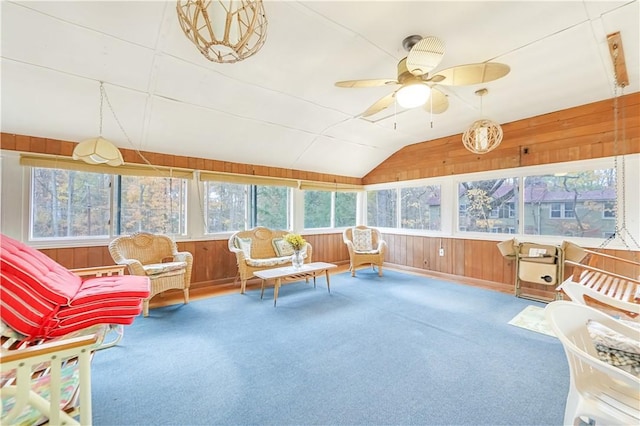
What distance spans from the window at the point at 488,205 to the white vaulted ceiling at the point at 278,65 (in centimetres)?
104

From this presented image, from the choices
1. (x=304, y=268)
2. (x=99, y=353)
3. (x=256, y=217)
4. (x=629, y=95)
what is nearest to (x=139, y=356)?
(x=99, y=353)

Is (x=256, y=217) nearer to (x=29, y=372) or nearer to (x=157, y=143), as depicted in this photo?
(x=157, y=143)

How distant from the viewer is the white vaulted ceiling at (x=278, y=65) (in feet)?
6.91

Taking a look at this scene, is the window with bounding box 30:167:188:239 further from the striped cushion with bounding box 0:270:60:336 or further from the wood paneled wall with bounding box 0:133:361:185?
the striped cushion with bounding box 0:270:60:336

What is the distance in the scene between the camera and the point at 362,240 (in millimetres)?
5609

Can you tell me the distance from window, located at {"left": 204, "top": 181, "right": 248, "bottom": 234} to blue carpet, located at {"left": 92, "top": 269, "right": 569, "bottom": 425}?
165cm

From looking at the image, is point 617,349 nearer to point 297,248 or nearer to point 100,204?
point 297,248

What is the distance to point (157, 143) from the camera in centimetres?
390

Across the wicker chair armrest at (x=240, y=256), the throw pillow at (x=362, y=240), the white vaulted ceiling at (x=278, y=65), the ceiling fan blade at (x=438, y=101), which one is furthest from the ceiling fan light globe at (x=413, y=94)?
the throw pillow at (x=362, y=240)

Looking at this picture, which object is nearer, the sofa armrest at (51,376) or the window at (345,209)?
the sofa armrest at (51,376)

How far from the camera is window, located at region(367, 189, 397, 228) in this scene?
20.0ft

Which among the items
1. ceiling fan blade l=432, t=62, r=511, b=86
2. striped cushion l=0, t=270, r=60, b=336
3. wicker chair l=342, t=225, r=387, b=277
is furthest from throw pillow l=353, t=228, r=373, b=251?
striped cushion l=0, t=270, r=60, b=336

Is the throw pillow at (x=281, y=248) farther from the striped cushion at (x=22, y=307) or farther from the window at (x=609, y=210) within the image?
the window at (x=609, y=210)

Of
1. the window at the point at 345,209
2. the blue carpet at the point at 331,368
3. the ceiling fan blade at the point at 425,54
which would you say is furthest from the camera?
the window at the point at 345,209
